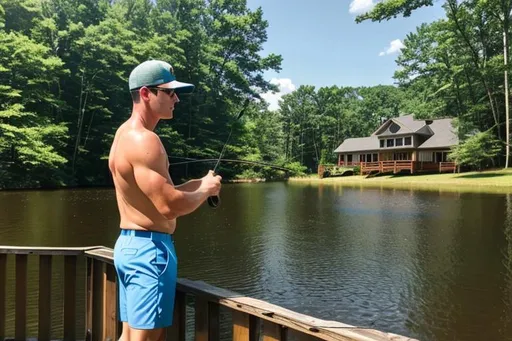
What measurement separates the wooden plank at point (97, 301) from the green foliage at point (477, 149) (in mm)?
37292

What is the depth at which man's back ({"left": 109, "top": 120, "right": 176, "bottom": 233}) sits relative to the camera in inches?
72.4

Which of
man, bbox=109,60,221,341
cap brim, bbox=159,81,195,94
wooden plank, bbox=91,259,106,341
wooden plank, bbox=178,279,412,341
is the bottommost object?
wooden plank, bbox=91,259,106,341

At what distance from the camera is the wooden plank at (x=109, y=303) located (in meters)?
2.75

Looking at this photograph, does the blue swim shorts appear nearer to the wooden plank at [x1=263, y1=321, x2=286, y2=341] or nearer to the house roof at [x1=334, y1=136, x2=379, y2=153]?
the wooden plank at [x1=263, y1=321, x2=286, y2=341]

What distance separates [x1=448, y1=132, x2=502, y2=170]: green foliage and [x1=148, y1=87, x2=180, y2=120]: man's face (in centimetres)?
3762

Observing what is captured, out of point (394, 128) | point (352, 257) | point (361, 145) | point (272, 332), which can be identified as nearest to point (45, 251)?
point (272, 332)

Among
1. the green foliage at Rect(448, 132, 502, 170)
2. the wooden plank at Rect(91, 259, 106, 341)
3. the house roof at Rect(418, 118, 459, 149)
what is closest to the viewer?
the wooden plank at Rect(91, 259, 106, 341)

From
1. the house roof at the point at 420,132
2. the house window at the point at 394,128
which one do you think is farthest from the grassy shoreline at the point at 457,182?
the house window at the point at 394,128

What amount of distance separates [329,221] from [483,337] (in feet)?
31.8

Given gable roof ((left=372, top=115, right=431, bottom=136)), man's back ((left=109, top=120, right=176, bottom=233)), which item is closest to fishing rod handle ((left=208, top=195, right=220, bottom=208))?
man's back ((left=109, top=120, right=176, bottom=233))

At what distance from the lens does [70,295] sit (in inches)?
117

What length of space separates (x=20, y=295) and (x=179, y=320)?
1427 mm

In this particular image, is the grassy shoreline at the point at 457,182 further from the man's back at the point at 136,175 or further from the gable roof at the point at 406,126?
the man's back at the point at 136,175

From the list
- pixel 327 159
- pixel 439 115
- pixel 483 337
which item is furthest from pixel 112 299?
pixel 327 159
